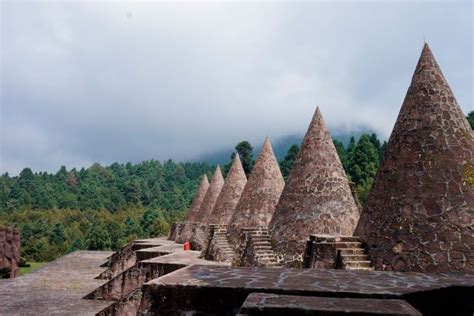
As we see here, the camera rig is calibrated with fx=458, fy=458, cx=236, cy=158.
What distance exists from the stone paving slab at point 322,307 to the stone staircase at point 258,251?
5.02 m

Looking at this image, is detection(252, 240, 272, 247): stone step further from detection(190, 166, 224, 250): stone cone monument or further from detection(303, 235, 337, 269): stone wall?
detection(190, 166, 224, 250): stone cone monument

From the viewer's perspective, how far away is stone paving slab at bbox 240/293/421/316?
2.81 metres

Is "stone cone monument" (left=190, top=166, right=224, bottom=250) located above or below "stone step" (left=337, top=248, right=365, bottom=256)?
above

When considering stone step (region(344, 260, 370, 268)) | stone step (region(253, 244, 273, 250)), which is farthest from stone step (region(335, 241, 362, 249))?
stone step (region(253, 244, 273, 250))

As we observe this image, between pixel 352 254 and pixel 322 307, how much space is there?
3.13m

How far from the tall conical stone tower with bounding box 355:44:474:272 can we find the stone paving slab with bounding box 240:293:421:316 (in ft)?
8.14

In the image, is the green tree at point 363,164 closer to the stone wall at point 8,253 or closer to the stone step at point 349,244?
the stone wall at point 8,253

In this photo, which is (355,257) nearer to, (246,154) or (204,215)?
(204,215)

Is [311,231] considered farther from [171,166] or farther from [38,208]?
[171,166]

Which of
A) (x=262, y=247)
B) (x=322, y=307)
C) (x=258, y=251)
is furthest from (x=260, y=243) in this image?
(x=322, y=307)

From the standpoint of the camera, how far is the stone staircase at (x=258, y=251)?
818cm

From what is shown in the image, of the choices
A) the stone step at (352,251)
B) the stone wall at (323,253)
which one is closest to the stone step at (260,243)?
the stone wall at (323,253)

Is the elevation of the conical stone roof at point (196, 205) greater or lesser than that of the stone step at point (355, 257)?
greater

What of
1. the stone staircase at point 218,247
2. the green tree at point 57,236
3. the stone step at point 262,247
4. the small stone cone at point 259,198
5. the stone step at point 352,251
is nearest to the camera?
the stone step at point 352,251
